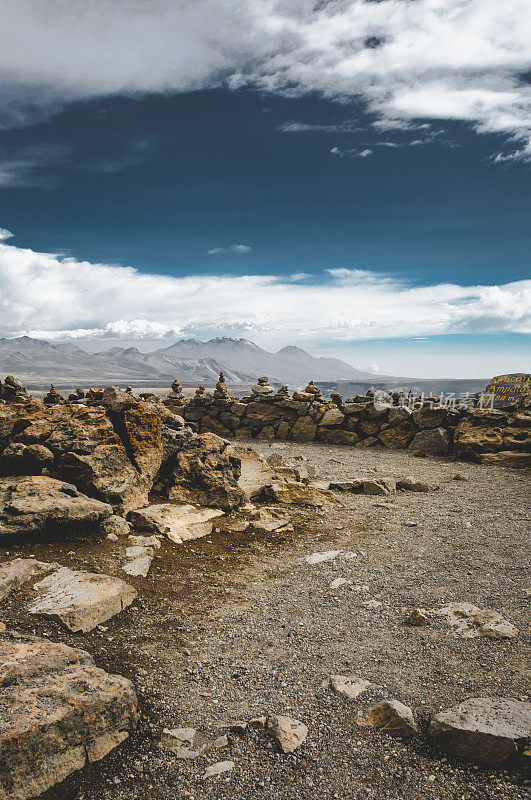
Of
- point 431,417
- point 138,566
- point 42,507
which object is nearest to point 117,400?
point 42,507

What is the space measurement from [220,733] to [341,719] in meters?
1.09

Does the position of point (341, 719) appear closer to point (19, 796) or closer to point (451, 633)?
point (451, 633)

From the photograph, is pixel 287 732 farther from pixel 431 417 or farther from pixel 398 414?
pixel 398 414

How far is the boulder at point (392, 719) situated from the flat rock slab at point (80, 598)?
315 centimetres

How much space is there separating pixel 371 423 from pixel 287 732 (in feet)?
59.5

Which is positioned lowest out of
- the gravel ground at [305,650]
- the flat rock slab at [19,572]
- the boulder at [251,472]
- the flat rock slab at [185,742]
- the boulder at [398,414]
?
the flat rock slab at [185,742]

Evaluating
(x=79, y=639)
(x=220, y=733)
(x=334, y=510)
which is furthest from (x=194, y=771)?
(x=334, y=510)

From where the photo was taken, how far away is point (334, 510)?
35.4 feet

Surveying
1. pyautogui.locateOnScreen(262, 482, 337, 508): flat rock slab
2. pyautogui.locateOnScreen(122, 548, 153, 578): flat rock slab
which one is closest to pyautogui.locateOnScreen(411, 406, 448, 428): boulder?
pyautogui.locateOnScreen(262, 482, 337, 508): flat rock slab

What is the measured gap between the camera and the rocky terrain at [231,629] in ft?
11.6

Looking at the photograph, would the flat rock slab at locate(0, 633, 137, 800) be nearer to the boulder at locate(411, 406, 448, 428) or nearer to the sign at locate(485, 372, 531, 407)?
the boulder at locate(411, 406, 448, 428)

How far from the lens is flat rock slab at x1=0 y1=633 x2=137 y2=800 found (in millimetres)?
3230

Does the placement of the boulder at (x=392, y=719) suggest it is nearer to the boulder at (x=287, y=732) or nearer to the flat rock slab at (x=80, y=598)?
the boulder at (x=287, y=732)

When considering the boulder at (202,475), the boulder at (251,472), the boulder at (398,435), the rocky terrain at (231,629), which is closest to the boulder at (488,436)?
the boulder at (398,435)
